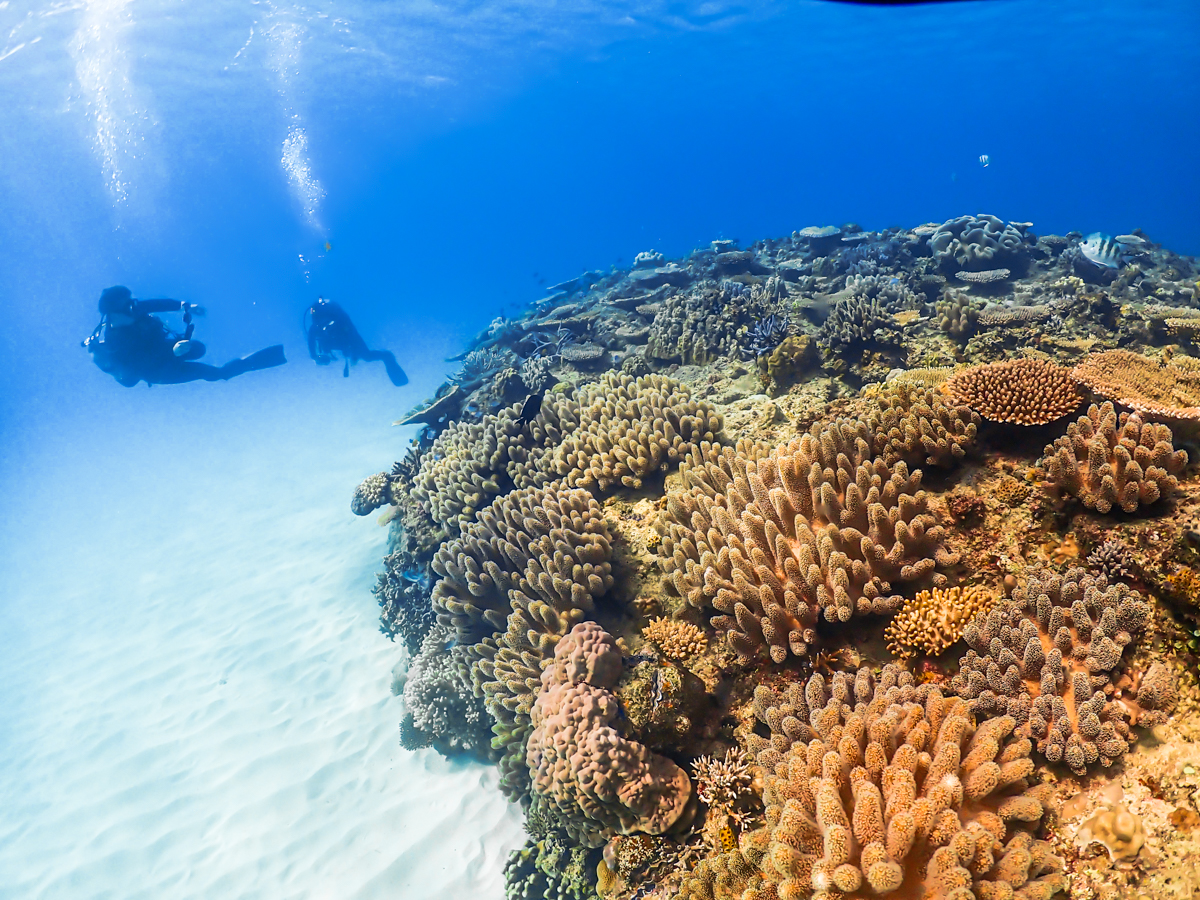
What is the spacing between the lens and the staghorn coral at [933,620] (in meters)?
3.52

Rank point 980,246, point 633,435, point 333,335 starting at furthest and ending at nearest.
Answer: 1. point 333,335
2. point 980,246
3. point 633,435

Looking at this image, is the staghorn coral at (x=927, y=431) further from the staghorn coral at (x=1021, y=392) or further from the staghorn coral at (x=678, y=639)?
the staghorn coral at (x=678, y=639)

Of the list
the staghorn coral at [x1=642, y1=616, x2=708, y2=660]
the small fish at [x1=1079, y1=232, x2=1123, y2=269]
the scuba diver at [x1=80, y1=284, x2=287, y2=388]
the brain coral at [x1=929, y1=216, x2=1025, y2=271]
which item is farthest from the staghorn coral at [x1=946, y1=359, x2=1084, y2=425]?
the scuba diver at [x1=80, y1=284, x2=287, y2=388]

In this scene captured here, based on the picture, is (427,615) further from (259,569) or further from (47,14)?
(47,14)

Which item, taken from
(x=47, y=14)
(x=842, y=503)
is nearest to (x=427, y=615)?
(x=842, y=503)

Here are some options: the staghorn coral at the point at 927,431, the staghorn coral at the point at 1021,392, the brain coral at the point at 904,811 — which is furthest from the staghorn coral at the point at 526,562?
the staghorn coral at the point at 1021,392

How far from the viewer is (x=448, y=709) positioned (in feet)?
22.7

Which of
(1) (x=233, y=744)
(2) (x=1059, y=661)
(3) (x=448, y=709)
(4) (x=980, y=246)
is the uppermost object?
(4) (x=980, y=246)

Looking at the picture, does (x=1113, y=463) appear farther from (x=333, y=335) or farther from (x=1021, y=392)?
(x=333, y=335)

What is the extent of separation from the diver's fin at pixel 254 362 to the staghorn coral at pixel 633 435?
14.9 metres

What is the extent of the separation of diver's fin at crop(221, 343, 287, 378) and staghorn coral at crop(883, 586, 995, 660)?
62.1 ft

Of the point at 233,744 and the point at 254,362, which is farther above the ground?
the point at 254,362

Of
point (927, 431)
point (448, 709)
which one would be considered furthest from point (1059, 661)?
point (448, 709)

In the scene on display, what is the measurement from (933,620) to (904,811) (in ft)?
4.71
